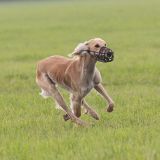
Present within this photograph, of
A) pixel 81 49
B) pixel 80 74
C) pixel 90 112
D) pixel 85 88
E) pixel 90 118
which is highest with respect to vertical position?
pixel 81 49

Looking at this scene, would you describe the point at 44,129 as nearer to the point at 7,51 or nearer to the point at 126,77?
the point at 126,77

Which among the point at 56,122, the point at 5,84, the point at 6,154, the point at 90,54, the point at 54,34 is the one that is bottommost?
the point at 54,34

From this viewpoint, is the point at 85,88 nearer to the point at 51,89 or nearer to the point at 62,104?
the point at 62,104

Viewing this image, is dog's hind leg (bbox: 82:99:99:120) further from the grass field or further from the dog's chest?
the dog's chest

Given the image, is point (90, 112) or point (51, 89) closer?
point (90, 112)

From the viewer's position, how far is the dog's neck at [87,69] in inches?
352

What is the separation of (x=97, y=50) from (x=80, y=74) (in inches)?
23.6

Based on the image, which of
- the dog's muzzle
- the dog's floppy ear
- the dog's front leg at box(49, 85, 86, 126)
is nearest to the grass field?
the dog's front leg at box(49, 85, 86, 126)

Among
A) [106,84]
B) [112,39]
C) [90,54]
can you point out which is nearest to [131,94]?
[106,84]

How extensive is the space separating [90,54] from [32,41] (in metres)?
21.2

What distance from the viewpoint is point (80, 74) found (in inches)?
355

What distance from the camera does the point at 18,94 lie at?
13078 millimetres

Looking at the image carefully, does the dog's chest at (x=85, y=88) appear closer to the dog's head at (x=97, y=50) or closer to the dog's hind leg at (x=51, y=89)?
the dog's head at (x=97, y=50)

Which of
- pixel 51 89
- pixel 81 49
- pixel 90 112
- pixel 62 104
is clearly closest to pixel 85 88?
pixel 90 112
